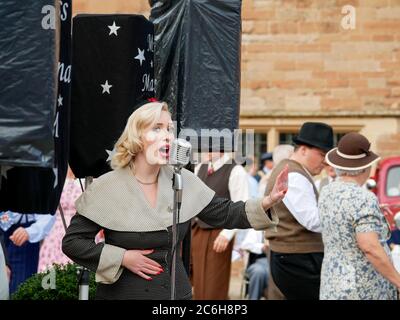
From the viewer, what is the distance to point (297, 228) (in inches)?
296

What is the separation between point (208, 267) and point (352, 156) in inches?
141

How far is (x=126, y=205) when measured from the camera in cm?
466

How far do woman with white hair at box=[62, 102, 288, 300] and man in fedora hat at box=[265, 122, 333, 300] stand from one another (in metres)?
2.65

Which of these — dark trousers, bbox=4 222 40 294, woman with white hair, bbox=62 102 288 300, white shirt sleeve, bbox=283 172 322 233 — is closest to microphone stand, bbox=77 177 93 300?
woman with white hair, bbox=62 102 288 300

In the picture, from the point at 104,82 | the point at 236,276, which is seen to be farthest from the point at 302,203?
the point at 236,276

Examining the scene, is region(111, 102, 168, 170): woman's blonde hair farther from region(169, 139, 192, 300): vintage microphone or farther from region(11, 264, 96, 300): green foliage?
region(11, 264, 96, 300): green foliage

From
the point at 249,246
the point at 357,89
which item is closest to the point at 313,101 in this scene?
the point at 357,89

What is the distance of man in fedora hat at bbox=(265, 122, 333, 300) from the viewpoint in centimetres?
743

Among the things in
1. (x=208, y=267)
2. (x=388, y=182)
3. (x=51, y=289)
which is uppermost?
(x=51, y=289)

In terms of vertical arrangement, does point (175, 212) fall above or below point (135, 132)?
below

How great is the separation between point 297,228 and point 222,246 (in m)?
2.23

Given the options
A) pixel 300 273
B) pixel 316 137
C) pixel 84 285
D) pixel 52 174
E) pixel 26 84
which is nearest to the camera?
pixel 26 84

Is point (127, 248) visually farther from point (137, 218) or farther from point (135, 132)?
point (135, 132)
